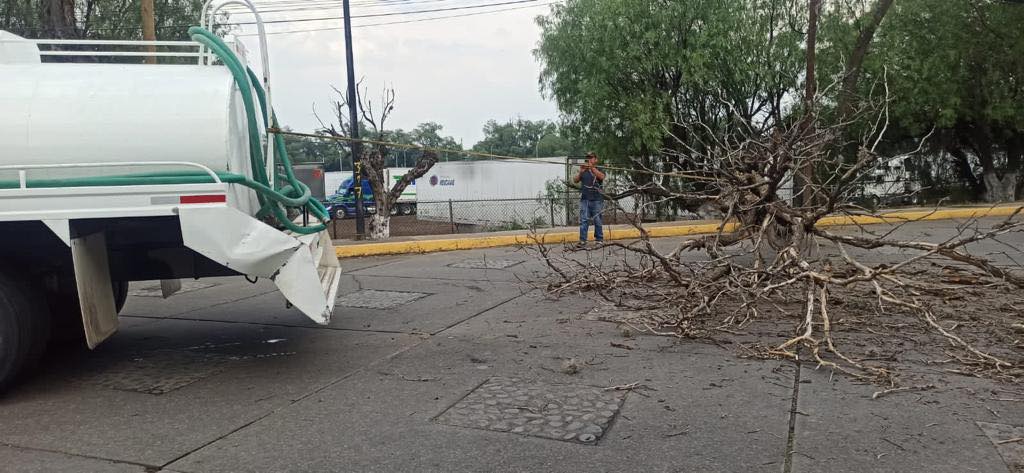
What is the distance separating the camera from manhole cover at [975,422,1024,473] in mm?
3303

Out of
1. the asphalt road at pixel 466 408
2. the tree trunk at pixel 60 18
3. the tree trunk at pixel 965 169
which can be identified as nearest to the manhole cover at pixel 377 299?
the asphalt road at pixel 466 408

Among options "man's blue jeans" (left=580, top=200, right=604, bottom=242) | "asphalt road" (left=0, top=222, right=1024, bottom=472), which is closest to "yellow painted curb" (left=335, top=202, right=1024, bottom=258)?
"man's blue jeans" (left=580, top=200, right=604, bottom=242)

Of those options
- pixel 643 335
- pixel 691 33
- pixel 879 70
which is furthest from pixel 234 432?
pixel 879 70

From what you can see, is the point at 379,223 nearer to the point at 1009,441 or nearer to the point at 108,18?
the point at 108,18

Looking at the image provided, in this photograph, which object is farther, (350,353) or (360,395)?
(350,353)

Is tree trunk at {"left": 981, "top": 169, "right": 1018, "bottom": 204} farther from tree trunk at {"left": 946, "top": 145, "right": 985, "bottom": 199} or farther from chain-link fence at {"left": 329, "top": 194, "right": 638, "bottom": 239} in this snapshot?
chain-link fence at {"left": 329, "top": 194, "right": 638, "bottom": 239}

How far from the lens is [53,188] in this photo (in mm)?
4391

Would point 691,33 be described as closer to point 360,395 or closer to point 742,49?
point 742,49

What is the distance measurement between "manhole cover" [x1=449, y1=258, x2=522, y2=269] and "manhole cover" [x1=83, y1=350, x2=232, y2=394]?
5.03 meters

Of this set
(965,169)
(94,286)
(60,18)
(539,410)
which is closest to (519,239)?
(94,286)

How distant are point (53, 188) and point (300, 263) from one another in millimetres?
1560

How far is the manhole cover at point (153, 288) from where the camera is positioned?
884 cm

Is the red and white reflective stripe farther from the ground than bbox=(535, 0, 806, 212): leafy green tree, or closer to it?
closer to it

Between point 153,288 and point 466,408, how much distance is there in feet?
22.2
